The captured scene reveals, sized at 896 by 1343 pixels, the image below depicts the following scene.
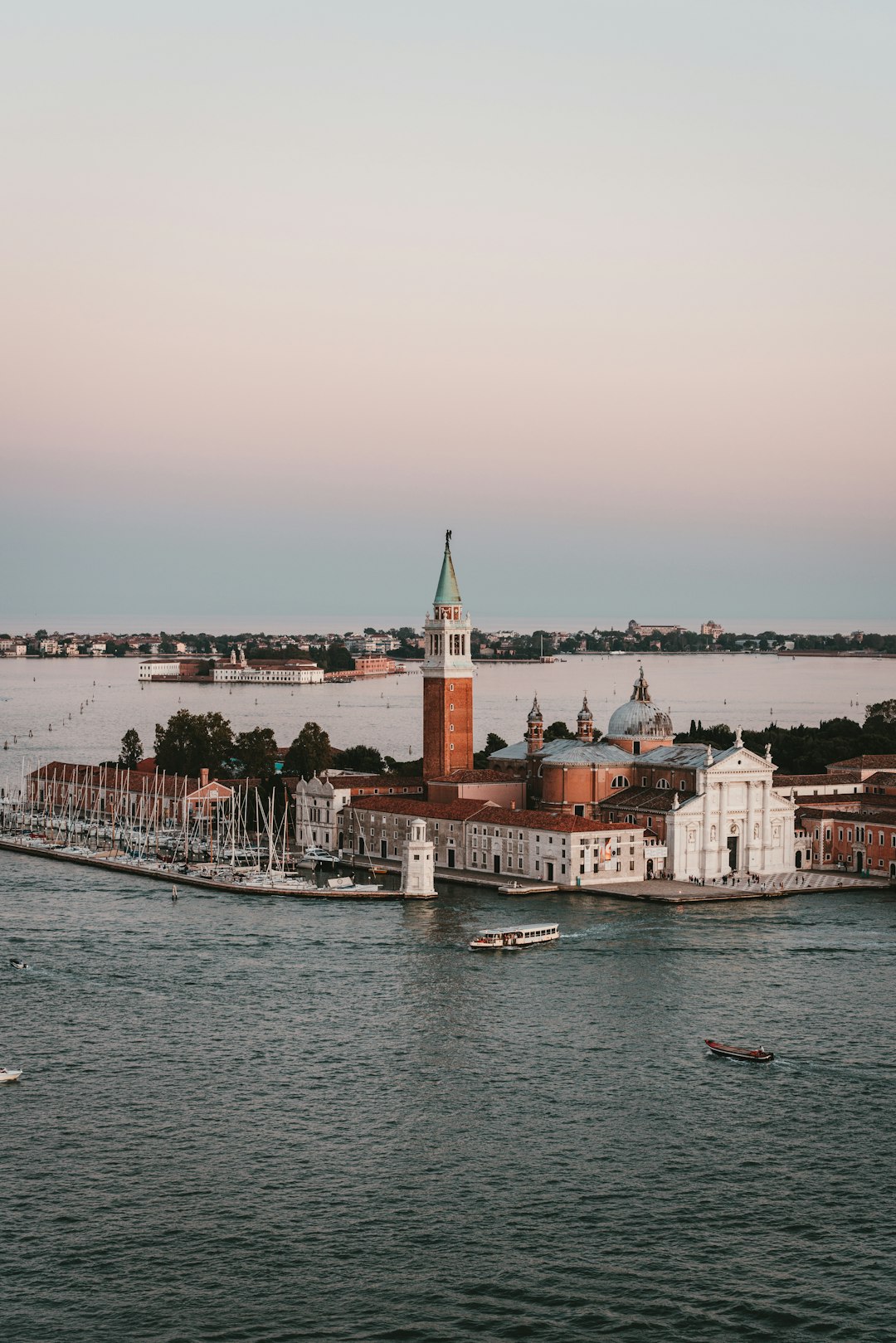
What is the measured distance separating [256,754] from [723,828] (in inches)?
978

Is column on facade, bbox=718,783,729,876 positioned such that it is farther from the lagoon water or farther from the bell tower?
the bell tower

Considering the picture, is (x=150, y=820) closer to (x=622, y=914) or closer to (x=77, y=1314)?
(x=622, y=914)

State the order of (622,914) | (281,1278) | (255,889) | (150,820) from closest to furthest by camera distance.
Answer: (281,1278), (622,914), (255,889), (150,820)

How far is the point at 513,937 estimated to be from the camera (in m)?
38.3

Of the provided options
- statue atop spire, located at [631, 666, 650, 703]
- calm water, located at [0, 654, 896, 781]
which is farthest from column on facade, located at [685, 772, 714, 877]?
calm water, located at [0, 654, 896, 781]

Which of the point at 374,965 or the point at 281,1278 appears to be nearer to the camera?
the point at 281,1278

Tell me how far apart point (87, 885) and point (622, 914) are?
1551cm

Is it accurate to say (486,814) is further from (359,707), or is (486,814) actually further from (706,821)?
(359,707)

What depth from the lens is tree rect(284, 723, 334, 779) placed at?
67938mm

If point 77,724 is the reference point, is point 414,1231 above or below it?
below

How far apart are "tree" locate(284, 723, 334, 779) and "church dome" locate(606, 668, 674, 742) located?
52.7ft

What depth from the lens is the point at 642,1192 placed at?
22.6 metres

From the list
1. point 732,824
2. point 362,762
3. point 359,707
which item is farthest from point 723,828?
point 359,707

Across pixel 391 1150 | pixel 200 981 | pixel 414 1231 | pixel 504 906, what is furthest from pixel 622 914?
pixel 414 1231
